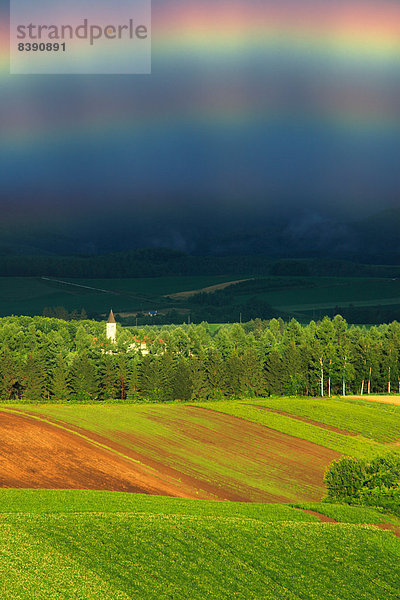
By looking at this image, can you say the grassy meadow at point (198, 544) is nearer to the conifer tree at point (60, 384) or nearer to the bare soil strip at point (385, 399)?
the bare soil strip at point (385, 399)

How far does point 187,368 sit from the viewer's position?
10919 cm

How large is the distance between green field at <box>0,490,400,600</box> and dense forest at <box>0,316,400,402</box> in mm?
64777

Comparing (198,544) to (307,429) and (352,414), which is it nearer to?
(307,429)

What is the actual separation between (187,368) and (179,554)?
7962 cm

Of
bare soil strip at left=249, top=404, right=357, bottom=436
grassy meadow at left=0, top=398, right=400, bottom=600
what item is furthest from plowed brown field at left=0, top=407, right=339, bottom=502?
bare soil strip at left=249, top=404, right=357, bottom=436

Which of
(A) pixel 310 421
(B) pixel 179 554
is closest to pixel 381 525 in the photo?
(B) pixel 179 554

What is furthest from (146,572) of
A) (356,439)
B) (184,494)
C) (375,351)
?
(375,351)

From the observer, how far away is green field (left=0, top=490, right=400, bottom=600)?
25922 millimetres

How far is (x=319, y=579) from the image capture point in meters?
29.2

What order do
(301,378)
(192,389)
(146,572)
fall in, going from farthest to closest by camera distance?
(301,378)
(192,389)
(146,572)

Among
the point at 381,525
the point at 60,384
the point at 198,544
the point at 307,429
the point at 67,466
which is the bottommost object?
the point at 307,429

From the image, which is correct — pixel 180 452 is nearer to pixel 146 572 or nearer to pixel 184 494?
pixel 184 494

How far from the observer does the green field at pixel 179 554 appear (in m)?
25.9

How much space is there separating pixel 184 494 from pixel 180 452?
15.9 metres
